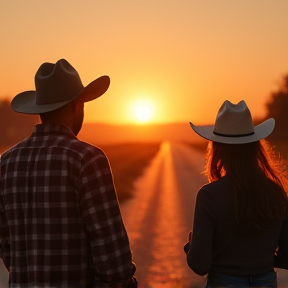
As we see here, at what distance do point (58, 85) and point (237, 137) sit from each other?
905 millimetres

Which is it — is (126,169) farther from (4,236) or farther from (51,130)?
(51,130)

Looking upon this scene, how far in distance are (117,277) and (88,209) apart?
0.33 meters

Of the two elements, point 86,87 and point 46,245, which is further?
point 86,87

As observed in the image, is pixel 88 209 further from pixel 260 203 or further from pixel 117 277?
pixel 260 203

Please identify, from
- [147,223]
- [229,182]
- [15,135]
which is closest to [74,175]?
[229,182]

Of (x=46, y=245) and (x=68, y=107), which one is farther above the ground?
(x=68, y=107)

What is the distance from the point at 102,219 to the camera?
110 inches

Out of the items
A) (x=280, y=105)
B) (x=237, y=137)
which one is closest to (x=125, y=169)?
(x=280, y=105)

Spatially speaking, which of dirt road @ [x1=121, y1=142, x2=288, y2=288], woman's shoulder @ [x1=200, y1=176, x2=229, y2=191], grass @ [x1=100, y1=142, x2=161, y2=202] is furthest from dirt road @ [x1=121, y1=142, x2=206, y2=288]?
woman's shoulder @ [x1=200, y1=176, x2=229, y2=191]

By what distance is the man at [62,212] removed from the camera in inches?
110

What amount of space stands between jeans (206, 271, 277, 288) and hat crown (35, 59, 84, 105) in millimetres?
1096

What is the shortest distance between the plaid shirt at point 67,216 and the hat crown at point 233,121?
30.0 inches

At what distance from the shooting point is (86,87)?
121 inches

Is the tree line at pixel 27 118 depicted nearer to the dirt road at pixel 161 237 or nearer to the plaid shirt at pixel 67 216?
the dirt road at pixel 161 237
